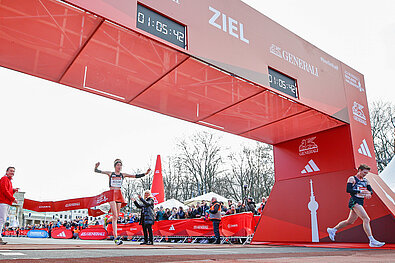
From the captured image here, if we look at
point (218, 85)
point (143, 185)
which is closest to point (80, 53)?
point (218, 85)

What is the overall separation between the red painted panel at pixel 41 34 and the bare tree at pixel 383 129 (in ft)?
115

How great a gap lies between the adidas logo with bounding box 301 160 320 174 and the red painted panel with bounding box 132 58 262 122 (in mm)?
3518

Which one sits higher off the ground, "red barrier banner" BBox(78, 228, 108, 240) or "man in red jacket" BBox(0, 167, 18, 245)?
"man in red jacket" BBox(0, 167, 18, 245)

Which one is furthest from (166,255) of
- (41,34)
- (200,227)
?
(200,227)

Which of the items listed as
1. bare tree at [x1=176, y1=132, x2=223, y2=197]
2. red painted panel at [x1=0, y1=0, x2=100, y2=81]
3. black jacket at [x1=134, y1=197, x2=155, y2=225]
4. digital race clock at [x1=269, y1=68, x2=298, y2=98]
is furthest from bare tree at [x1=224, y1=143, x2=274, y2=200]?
red painted panel at [x1=0, y1=0, x2=100, y2=81]

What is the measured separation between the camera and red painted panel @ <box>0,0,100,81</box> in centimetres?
468

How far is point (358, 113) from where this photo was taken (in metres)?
9.70

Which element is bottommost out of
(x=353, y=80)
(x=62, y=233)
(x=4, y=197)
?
(x=62, y=233)

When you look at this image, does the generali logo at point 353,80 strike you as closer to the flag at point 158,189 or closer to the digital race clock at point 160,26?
the digital race clock at point 160,26

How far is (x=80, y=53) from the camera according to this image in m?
5.79

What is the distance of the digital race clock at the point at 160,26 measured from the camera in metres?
5.28

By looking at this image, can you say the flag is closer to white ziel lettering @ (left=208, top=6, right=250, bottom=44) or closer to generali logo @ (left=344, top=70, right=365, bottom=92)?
generali logo @ (left=344, top=70, right=365, bottom=92)

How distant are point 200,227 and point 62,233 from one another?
595 inches

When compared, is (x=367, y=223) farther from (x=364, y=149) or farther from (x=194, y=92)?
(x=194, y=92)
